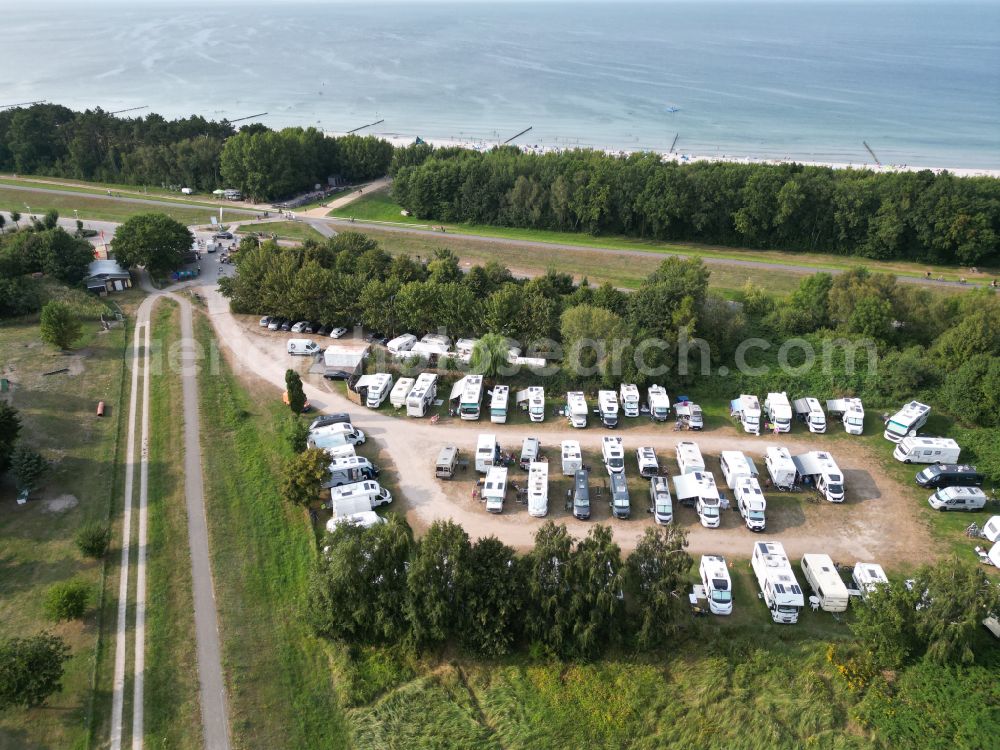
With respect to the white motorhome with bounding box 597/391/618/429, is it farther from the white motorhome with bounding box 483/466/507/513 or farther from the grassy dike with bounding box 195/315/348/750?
the grassy dike with bounding box 195/315/348/750

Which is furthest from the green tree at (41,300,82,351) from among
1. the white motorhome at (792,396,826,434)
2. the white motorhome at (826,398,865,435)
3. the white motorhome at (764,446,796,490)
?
the white motorhome at (826,398,865,435)

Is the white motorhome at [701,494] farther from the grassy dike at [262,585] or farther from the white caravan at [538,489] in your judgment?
the grassy dike at [262,585]

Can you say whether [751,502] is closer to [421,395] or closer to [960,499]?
[960,499]

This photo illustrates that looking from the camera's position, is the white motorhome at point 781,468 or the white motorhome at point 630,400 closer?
the white motorhome at point 781,468

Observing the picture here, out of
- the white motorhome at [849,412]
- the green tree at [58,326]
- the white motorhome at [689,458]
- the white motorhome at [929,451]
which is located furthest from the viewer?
the green tree at [58,326]

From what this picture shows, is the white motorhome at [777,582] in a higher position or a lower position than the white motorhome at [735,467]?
lower

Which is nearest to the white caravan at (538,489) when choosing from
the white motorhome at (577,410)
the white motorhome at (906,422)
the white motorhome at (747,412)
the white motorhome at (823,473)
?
the white motorhome at (577,410)

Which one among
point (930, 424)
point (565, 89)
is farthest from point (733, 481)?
point (565, 89)
